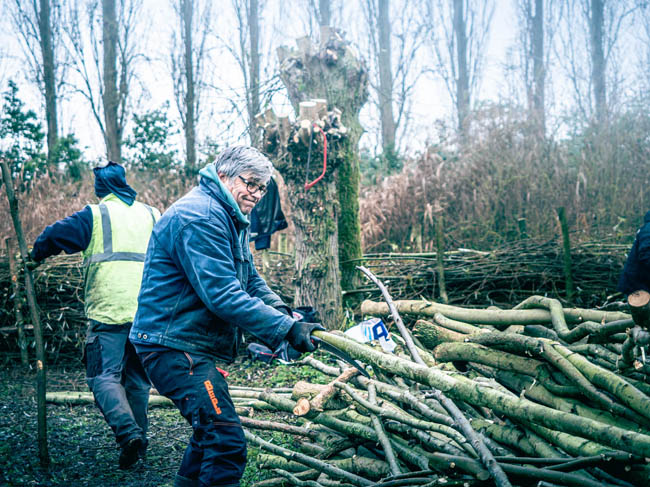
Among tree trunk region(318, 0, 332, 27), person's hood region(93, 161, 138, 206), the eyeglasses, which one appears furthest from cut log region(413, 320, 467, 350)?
tree trunk region(318, 0, 332, 27)

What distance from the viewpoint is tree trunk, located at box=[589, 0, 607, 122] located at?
55.1 feet

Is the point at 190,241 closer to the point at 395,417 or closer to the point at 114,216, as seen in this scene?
the point at 395,417

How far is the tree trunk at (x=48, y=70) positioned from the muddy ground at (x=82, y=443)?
12.6 meters

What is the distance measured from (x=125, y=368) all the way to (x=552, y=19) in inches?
777

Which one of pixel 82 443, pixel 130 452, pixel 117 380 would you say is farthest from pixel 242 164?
pixel 82 443

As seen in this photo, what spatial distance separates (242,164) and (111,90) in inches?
592

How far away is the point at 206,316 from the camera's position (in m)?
2.60

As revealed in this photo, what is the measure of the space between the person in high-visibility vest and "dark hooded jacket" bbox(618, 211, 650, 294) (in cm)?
319

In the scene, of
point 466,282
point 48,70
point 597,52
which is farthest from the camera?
point 597,52

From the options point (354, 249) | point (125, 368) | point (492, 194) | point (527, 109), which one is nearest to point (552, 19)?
point (527, 109)

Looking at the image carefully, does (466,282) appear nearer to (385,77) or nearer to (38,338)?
(38,338)

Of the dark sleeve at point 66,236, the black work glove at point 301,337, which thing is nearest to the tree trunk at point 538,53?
the dark sleeve at point 66,236

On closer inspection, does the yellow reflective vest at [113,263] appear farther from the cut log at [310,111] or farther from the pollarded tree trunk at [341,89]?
the pollarded tree trunk at [341,89]

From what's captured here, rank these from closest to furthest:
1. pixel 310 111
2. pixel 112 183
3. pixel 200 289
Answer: pixel 200 289 → pixel 112 183 → pixel 310 111
